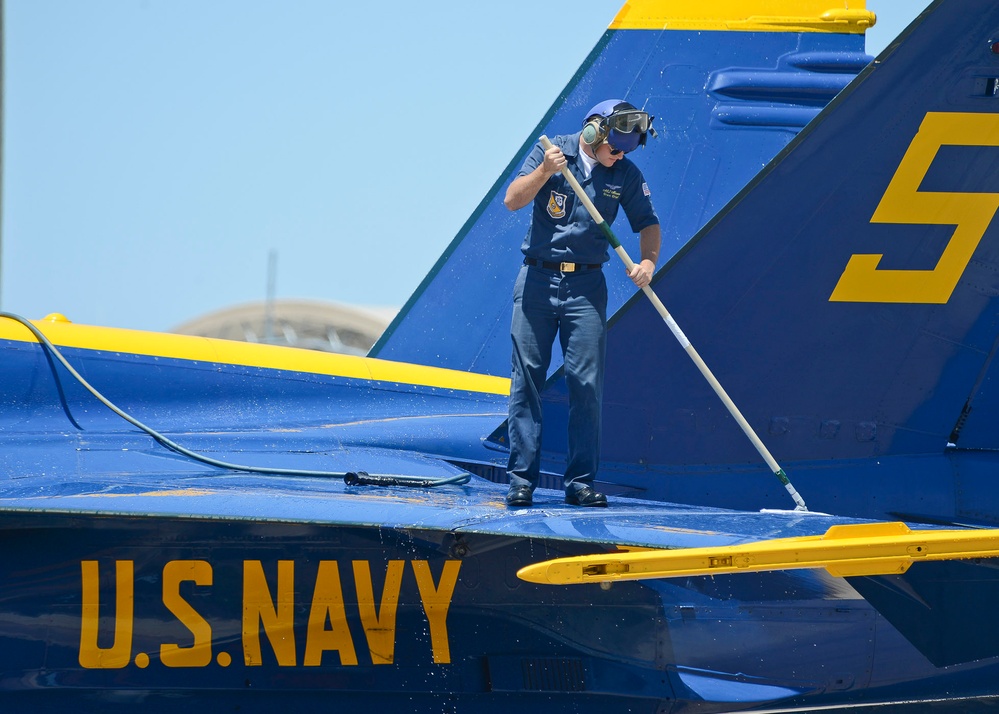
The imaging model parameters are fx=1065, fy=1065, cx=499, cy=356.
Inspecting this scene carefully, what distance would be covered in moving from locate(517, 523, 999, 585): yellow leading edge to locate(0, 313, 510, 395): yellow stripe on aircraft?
191 centimetres

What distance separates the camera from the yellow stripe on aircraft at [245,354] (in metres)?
4.68

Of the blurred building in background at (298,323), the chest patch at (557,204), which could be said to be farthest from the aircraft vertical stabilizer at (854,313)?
the blurred building in background at (298,323)

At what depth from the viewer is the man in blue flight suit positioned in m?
3.97

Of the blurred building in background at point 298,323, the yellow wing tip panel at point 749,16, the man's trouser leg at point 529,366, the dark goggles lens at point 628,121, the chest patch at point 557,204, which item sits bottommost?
the man's trouser leg at point 529,366

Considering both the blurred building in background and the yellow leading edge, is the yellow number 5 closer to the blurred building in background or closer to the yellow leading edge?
the yellow leading edge

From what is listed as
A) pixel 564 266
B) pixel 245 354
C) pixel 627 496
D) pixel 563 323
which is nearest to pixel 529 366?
pixel 563 323

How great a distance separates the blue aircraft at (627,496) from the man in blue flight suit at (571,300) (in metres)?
0.24

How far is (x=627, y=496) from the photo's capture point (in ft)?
14.9

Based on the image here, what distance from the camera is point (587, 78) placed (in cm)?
551

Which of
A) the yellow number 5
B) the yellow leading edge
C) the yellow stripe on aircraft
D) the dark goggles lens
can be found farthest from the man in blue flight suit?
the yellow stripe on aircraft

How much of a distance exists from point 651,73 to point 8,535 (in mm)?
3737

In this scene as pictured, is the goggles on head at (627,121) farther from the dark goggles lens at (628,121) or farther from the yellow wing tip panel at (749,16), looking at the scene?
the yellow wing tip panel at (749,16)

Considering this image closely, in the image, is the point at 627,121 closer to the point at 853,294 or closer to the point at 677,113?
the point at 853,294

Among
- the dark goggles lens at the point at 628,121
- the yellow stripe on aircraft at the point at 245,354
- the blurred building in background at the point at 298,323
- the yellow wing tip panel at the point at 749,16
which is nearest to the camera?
the dark goggles lens at the point at 628,121
